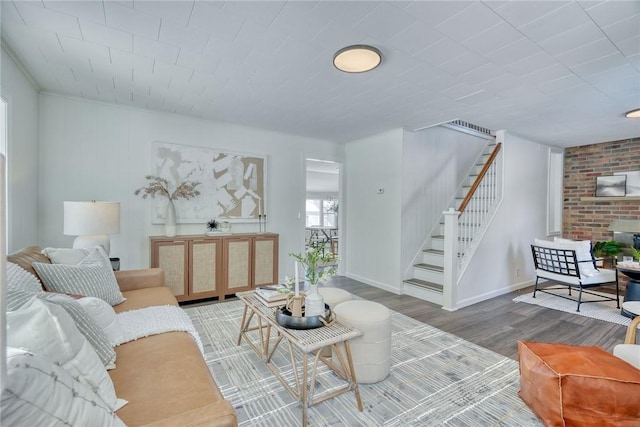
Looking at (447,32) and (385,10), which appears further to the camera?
(447,32)

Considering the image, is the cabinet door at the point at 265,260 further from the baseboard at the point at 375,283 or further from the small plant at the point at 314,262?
the small plant at the point at 314,262

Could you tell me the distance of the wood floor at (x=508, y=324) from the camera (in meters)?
2.88

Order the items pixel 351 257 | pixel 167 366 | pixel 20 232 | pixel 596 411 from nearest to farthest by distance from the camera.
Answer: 1. pixel 167 366
2. pixel 596 411
3. pixel 20 232
4. pixel 351 257

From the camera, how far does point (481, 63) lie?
2.45 m

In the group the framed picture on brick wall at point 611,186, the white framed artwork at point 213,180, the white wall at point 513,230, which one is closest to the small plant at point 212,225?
the white framed artwork at point 213,180

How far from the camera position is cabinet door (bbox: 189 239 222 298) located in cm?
371

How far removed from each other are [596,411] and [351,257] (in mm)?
3898

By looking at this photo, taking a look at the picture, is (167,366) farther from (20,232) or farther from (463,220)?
(463,220)

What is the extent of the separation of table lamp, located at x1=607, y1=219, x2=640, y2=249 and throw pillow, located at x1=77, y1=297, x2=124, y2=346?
679cm

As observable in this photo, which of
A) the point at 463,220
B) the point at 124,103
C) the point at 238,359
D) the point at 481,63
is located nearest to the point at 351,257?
the point at 463,220

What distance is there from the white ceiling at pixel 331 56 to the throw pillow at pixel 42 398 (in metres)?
1.94

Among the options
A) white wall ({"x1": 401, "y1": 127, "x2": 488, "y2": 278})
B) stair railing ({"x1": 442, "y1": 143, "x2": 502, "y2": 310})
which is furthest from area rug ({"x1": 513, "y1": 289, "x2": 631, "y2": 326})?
white wall ({"x1": 401, "y1": 127, "x2": 488, "y2": 278})

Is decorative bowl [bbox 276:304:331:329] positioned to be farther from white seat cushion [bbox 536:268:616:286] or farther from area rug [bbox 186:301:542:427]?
white seat cushion [bbox 536:268:616:286]

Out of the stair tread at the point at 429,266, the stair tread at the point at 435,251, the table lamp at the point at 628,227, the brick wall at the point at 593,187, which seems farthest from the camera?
the brick wall at the point at 593,187
